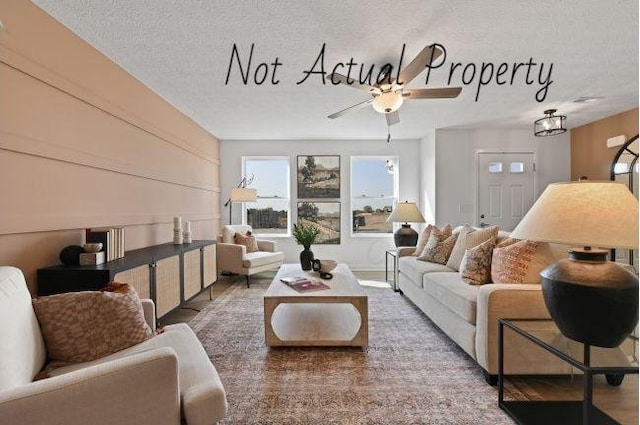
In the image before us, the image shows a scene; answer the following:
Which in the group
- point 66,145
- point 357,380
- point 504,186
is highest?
point 66,145

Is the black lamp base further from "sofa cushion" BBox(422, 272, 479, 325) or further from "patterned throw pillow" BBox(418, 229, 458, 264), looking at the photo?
"sofa cushion" BBox(422, 272, 479, 325)

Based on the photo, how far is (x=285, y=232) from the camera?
6.07m

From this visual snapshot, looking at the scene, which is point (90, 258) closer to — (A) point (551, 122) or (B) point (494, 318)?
(B) point (494, 318)

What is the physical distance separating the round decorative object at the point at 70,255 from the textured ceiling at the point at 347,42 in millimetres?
1564

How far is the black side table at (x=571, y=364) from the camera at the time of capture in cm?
126

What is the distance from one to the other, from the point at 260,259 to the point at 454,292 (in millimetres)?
2930

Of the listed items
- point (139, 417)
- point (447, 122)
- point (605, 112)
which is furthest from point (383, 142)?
point (139, 417)

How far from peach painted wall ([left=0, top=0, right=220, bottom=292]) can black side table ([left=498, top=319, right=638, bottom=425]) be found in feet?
9.54

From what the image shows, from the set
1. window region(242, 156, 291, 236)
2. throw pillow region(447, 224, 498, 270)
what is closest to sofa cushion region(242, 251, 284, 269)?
window region(242, 156, 291, 236)

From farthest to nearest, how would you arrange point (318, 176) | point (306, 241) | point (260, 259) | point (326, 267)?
point (318, 176), point (260, 259), point (306, 241), point (326, 267)

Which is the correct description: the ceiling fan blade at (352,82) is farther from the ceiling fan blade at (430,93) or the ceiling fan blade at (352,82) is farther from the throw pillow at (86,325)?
the throw pillow at (86,325)

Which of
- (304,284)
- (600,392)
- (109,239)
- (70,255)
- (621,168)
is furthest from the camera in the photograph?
(621,168)

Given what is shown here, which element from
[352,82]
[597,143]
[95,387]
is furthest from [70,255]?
[597,143]

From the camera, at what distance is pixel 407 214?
4758 mm
